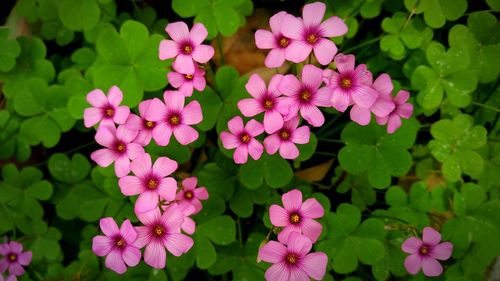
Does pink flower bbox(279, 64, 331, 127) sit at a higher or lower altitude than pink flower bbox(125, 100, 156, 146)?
higher

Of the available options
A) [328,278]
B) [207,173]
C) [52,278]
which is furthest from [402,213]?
[52,278]

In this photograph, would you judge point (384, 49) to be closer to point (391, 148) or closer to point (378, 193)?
point (391, 148)

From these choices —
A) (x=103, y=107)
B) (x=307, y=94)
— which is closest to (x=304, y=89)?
(x=307, y=94)

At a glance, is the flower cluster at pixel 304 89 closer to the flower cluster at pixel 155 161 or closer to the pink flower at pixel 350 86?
the pink flower at pixel 350 86

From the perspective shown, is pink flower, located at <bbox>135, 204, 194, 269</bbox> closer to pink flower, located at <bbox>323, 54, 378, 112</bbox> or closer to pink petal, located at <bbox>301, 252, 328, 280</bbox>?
pink petal, located at <bbox>301, 252, 328, 280</bbox>

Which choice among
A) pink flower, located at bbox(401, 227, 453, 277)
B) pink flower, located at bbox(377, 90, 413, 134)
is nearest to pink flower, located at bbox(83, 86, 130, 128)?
pink flower, located at bbox(377, 90, 413, 134)
